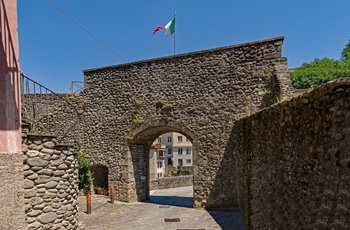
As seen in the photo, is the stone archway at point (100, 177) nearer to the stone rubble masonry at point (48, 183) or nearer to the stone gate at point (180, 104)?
the stone gate at point (180, 104)

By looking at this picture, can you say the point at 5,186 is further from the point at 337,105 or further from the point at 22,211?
the point at 337,105

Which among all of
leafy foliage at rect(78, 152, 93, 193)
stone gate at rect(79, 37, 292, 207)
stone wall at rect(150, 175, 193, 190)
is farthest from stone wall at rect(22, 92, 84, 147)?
stone wall at rect(150, 175, 193, 190)

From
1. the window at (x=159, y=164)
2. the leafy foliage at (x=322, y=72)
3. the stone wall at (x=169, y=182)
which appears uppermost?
the leafy foliage at (x=322, y=72)

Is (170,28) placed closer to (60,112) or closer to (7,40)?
(60,112)

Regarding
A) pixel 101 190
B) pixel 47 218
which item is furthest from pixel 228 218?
pixel 101 190

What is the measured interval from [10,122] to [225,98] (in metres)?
7.20

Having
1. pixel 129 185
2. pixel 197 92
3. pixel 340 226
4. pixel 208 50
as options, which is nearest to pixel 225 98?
pixel 197 92

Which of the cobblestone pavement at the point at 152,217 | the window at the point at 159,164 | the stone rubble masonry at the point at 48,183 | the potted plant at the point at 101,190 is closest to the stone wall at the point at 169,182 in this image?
the potted plant at the point at 101,190

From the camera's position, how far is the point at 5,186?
4.66m

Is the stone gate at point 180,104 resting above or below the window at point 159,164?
above

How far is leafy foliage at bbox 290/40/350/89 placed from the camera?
91.8ft

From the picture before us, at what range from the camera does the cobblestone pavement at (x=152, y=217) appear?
7.52 meters

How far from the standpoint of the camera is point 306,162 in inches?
125

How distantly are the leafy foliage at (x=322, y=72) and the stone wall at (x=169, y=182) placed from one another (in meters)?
16.5
